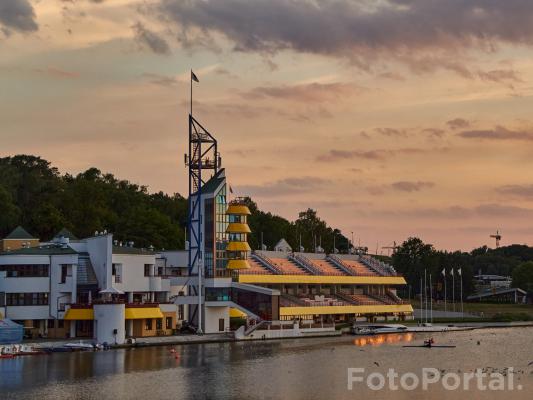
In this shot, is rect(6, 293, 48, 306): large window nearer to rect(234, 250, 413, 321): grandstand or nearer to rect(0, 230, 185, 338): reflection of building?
rect(0, 230, 185, 338): reflection of building

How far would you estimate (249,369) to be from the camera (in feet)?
323

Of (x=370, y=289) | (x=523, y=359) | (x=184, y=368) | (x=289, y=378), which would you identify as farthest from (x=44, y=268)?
(x=370, y=289)

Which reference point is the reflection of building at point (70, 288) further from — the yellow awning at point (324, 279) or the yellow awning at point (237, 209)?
the yellow awning at point (324, 279)

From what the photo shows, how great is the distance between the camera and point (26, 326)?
420 ft

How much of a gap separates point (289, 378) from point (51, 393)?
874 inches

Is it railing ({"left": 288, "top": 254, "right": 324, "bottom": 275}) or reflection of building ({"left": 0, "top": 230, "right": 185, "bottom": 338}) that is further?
railing ({"left": 288, "top": 254, "right": 324, "bottom": 275})

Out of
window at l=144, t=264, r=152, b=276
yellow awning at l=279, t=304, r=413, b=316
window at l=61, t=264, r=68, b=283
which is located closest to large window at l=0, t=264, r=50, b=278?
window at l=61, t=264, r=68, b=283

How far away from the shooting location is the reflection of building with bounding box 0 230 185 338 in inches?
5010

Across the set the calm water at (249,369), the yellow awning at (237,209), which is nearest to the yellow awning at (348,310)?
the calm water at (249,369)

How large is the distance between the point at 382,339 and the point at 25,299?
160ft

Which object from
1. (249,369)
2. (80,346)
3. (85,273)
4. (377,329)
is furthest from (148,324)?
(377,329)

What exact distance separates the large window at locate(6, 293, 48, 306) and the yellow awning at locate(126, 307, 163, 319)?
36.6 feet

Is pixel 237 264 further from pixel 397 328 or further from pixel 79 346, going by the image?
pixel 79 346

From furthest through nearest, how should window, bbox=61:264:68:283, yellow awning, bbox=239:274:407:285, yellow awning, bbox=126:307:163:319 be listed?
yellow awning, bbox=239:274:407:285, window, bbox=61:264:68:283, yellow awning, bbox=126:307:163:319
